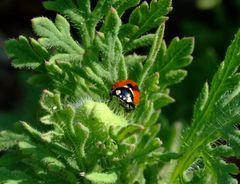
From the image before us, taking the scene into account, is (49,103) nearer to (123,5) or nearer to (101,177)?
(101,177)

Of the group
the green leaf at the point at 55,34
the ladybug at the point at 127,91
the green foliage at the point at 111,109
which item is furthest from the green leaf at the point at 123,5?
the ladybug at the point at 127,91

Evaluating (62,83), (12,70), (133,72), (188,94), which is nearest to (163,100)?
(133,72)

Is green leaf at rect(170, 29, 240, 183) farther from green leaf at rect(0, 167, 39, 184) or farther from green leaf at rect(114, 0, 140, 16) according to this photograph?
green leaf at rect(0, 167, 39, 184)

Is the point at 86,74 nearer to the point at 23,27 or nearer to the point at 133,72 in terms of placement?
the point at 133,72

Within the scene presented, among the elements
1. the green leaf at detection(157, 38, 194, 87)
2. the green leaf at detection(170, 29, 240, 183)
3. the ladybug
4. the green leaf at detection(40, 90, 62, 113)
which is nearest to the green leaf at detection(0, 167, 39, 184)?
the green leaf at detection(40, 90, 62, 113)

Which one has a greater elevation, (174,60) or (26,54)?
(26,54)

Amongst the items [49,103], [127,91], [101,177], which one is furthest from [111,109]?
[101,177]
